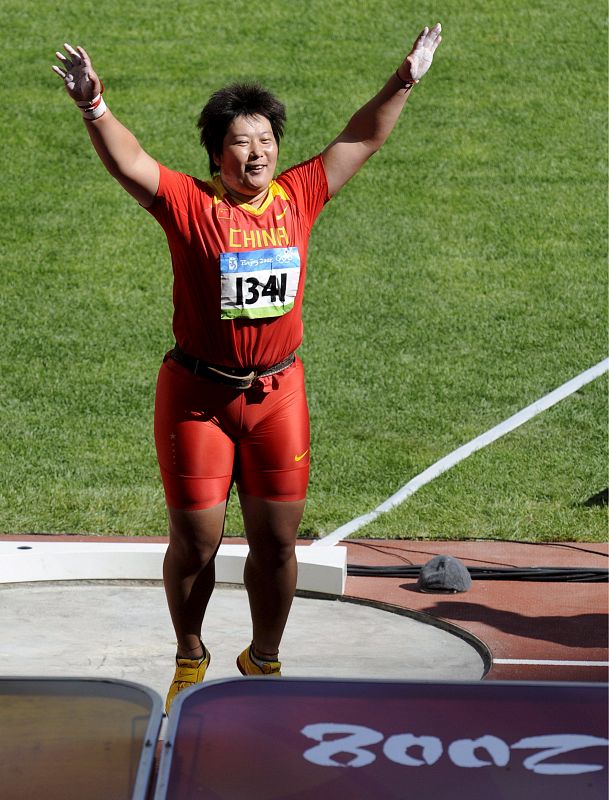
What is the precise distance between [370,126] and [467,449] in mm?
4387

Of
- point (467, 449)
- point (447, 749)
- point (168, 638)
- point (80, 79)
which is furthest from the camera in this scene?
point (467, 449)

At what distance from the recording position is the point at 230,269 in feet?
13.1

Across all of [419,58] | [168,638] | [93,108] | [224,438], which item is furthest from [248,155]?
[168,638]

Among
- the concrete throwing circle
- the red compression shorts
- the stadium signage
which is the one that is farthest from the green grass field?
the stadium signage

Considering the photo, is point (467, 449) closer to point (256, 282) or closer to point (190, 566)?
point (190, 566)

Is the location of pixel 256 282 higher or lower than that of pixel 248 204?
lower

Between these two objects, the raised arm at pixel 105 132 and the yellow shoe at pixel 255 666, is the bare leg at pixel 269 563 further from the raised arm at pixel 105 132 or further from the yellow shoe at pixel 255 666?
the raised arm at pixel 105 132

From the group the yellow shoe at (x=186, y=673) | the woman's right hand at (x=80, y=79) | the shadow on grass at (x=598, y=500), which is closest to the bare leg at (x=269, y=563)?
the yellow shoe at (x=186, y=673)

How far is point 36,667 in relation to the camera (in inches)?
199

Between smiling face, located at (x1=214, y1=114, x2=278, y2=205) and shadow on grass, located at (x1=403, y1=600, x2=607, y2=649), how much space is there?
250cm

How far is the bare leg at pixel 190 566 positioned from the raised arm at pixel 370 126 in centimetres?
119

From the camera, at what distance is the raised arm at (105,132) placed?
12.5 feet

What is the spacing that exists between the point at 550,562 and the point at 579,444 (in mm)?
2079

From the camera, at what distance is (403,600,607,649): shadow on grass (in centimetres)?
551
